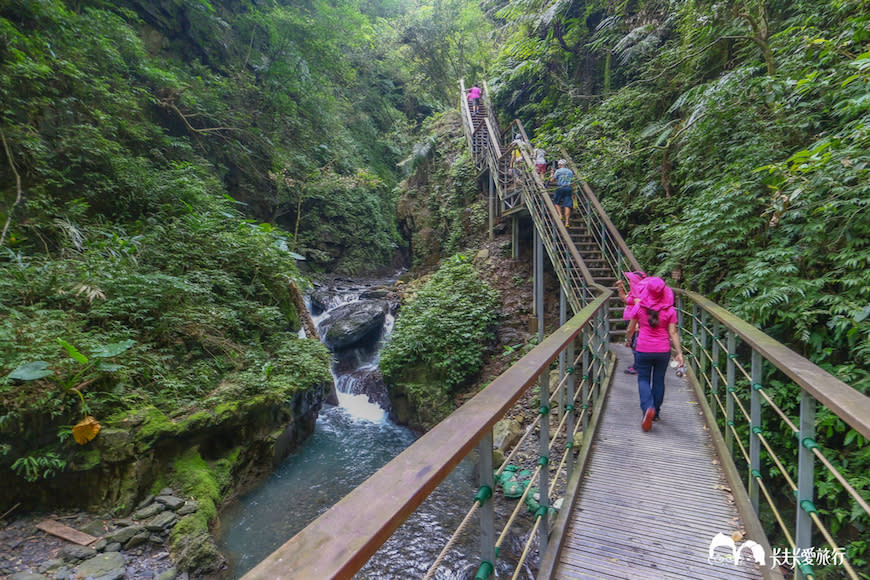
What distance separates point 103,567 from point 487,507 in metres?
4.57

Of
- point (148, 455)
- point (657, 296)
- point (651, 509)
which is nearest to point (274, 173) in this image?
point (148, 455)

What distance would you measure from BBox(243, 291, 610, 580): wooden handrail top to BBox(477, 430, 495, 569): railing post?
132 millimetres

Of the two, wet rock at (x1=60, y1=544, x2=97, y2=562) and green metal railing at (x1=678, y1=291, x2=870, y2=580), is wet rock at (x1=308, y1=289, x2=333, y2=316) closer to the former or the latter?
wet rock at (x1=60, y1=544, x2=97, y2=562)

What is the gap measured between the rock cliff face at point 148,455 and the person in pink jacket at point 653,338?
5534 mm

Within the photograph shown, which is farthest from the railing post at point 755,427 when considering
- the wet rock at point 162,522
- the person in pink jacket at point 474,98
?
the person in pink jacket at point 474,98

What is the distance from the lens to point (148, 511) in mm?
4508

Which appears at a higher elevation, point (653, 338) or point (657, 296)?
point (657, 296)

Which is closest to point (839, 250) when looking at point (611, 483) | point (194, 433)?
point (611, 483)

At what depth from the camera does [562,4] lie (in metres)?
10.7

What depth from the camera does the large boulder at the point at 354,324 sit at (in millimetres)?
11484

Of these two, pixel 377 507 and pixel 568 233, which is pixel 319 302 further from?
pixel 377 507

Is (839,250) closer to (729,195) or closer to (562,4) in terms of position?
(729,195)

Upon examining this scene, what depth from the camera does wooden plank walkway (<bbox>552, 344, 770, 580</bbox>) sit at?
7.28ft

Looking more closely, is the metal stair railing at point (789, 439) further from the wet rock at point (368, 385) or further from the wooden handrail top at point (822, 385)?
the wet rock at point (368, 385)
